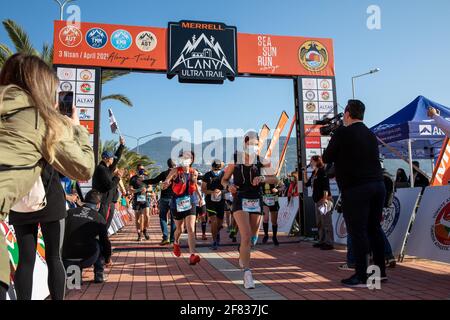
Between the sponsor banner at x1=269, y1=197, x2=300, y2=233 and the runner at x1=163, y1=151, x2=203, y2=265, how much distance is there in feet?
18.4

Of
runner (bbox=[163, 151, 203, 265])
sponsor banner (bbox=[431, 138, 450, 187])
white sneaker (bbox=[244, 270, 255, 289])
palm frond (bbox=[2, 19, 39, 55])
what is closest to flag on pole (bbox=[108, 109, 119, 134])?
runner (bbox=[163, 151, 203, 265])

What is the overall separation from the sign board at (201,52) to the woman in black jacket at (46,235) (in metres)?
7.99

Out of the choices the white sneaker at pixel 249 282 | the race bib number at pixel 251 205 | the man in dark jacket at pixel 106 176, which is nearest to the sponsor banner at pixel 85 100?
the man in dark jacket at pixel 106 176

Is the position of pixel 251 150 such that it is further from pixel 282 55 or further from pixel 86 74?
pixel 86 74

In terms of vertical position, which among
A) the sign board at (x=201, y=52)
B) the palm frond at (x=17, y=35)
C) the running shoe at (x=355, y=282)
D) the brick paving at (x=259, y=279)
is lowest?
the brick paving at (x=259, y=279)

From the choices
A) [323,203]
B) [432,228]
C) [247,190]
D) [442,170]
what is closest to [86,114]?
[247,190]

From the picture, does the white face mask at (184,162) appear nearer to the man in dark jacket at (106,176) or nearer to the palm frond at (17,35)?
the man in dark jacket at (106,176)

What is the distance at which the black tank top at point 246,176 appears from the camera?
560cm

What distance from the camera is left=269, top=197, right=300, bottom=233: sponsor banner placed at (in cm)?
1271

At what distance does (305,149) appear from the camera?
1117 centimetres

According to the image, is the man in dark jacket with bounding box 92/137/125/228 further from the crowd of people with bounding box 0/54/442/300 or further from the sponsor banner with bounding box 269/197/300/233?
the sponsor banner with bounding box 269/197/300/233

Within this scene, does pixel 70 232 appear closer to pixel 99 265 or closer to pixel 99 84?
pixel 99 265

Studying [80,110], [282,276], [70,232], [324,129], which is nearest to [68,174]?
[70,232]

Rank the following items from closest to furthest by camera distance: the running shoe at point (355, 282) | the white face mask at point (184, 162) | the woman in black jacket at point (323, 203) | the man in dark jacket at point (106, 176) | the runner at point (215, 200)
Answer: the running shoe at point (355, 282)
the man in dark jacket at point (106, 176)
the white face mask at point (184, 162)
the woman in black jacket at point (323, 203)
the runner at point (215, 200)
